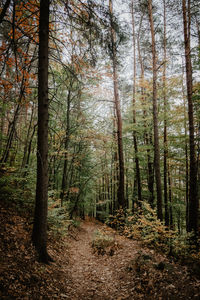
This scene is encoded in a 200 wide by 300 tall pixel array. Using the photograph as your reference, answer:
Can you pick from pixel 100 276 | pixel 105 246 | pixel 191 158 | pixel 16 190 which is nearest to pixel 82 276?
pixel 100 276

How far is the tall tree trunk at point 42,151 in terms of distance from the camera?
4.38 metres

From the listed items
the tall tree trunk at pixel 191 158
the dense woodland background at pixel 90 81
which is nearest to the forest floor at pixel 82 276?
the dense woodland background at pixel 90 81

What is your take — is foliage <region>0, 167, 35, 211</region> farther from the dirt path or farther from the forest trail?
the dirt path

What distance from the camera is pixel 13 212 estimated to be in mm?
5559

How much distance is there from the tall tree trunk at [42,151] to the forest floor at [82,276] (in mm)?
326

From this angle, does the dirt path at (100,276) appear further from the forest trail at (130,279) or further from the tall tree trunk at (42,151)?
the tall tree trunk at (42,151)

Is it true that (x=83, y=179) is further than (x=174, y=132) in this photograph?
Yes

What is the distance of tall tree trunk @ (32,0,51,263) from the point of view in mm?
4375

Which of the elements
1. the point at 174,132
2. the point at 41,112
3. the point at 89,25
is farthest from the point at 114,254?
the point at 174,132

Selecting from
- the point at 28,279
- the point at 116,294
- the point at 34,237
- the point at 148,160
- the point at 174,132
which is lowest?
the point at 116,294

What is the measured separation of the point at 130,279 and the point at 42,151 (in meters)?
4.60

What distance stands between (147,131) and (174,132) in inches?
96.4

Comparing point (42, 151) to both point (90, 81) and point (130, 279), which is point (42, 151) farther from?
point (90, 81)

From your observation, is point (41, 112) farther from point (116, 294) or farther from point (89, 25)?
point (116, 294)
